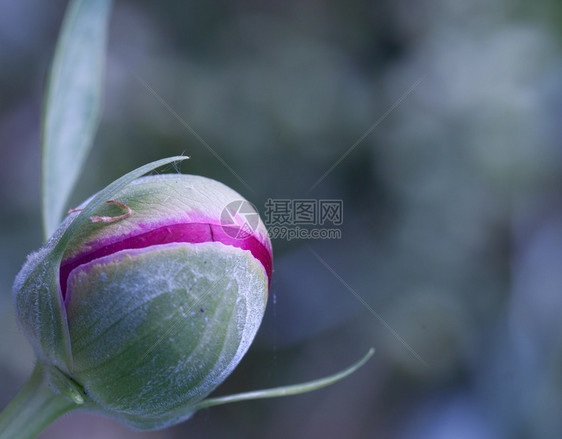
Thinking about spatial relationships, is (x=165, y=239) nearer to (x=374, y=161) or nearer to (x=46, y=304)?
(x=46, y=304)

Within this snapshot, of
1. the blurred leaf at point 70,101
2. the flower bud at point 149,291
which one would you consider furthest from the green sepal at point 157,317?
the blurred leaf at point 70,101

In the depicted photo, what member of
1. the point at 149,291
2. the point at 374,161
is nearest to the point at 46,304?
the point at 149,291

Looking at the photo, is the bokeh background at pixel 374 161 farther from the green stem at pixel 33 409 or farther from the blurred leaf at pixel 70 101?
the green stem at pixel 33 409

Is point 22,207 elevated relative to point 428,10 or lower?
lower

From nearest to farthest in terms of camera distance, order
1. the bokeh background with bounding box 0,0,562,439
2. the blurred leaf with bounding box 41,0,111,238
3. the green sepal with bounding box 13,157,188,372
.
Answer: the green sepal with bounding box 13,157,188,372, the blurred leaf with bounding box 41,0,111,238, the bokeh background with bounding box 0,0,562,439

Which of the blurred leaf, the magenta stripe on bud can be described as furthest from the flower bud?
the blurred leaf

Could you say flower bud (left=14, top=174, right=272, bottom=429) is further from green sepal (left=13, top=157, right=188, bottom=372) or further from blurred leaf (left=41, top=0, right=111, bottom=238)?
blurred leaf (left=41, top=0, right=111, bottom=238)

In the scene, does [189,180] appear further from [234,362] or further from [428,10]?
[428,10]

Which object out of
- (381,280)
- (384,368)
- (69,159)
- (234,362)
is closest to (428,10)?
(381,280)
